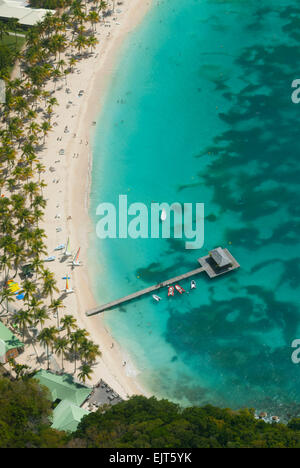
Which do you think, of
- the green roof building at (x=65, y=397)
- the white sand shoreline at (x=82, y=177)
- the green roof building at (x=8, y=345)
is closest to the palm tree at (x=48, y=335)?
the green roof building at (x=8, y=345)

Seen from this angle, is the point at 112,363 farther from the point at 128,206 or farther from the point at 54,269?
the point at 128,206

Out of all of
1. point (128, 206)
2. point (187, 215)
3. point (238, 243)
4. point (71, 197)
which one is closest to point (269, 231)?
point (238, 243)

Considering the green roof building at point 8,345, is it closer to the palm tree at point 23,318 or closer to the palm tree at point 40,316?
the palm tree at point 23,318

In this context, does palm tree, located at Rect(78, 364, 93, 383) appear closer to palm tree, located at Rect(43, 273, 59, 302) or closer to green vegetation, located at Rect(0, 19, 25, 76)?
palm tree, located at Rect(43, 273, 59, 302)

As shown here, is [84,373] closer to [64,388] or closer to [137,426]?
[64,388]

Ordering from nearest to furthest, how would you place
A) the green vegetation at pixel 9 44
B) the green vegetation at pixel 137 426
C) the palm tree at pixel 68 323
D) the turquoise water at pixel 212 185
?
the green vegetation at pixel 137 426 → the palm tree at pixel 68 323 → the turquoise water at pixel 212 185 → the green vegetation at pixel 9 44

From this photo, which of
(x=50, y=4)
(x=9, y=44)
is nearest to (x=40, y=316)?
(x=9, y=44)
